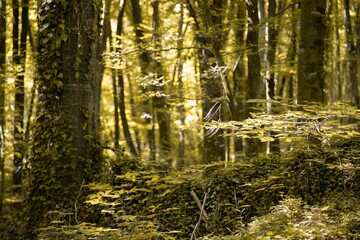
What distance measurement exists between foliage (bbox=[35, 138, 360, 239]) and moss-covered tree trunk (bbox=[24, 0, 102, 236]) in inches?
26.5

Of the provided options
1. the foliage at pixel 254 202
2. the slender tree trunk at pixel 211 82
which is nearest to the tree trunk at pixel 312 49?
the foliage at pixel 254 202

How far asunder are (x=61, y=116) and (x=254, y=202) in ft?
11.0

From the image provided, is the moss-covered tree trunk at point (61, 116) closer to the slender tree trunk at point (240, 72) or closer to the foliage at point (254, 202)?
the foliage at point (254, 202)

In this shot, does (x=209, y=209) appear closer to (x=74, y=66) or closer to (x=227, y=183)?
(x=227, y=183)

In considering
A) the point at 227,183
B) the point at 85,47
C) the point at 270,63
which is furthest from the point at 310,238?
the point at 270,63

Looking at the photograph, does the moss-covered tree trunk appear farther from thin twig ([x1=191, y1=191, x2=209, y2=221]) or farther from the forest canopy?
thin twig ([x1=191, y1=191, x2=209, y2=221])

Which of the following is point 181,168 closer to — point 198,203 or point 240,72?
point 198,203

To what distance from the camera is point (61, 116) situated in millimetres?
6867

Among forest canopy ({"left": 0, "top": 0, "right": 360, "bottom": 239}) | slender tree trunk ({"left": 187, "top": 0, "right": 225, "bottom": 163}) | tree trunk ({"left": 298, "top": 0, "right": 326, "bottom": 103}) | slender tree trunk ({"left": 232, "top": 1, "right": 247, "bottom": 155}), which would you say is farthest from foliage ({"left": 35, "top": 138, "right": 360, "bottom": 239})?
slender tree trunk ({"left": 232, "top": 1, "right": 247, "bottom": 155})

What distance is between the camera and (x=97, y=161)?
718 cm

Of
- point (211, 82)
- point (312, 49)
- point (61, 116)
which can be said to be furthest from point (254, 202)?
point (211, 82)

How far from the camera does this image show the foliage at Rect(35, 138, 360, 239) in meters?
4.10

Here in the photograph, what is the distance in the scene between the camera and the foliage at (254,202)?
13.5 ft

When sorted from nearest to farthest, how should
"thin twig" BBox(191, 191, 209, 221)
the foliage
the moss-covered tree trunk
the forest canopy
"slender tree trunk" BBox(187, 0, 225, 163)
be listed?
the foliage < the forest canopy < "thin twig" BBox(191, 191, 209, 221) < the moss-covered tree trunk < "slender tree trunk" BBox(187, 0, 225, 163)
